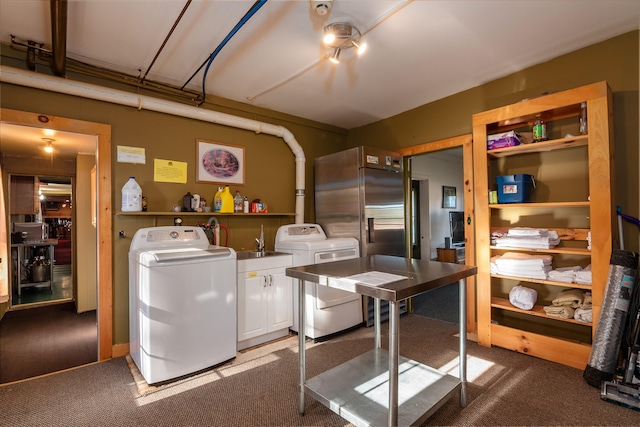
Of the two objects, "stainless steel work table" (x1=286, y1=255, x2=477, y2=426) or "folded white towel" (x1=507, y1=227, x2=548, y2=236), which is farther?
"folded white towel" (x1=507, y1=227, x2=548, y2=236)

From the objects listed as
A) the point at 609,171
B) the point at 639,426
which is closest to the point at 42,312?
the point at 639,426

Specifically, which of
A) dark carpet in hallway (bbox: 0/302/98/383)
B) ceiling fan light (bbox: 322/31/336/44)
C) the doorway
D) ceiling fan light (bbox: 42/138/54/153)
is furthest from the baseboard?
ceiling fan light (bbox: 322/31/336/44)

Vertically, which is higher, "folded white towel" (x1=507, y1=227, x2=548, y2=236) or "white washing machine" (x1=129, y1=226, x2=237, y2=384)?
"folded white towel" (x1=507, y1=227, x2=548, y2=236)

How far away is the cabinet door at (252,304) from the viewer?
2809mm

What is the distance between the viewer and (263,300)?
2.96 metres

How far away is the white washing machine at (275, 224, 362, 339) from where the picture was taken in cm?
303

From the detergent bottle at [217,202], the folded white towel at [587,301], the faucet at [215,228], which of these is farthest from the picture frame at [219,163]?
the folded white towel at [587,301]

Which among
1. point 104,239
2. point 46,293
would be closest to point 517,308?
point 104,239

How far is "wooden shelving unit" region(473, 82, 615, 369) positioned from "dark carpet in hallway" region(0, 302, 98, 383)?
390 centimetres

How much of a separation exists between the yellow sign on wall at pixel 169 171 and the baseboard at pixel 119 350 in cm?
157

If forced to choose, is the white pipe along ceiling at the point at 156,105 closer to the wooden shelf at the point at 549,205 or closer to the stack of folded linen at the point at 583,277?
the wooden shelf at the point at 549,205

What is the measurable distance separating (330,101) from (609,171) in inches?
104

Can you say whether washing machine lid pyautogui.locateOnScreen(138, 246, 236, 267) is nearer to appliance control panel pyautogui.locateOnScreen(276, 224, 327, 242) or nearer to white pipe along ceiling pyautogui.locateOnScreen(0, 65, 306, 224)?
appliance control panel pyautogui.locateOnScreen(276, 224, 327, 242)

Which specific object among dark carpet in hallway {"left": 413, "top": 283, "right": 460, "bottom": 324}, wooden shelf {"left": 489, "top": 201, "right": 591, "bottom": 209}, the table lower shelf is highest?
wooden shelf {"left": 489, "top": 201, "right": 591, "bottom": 209}
